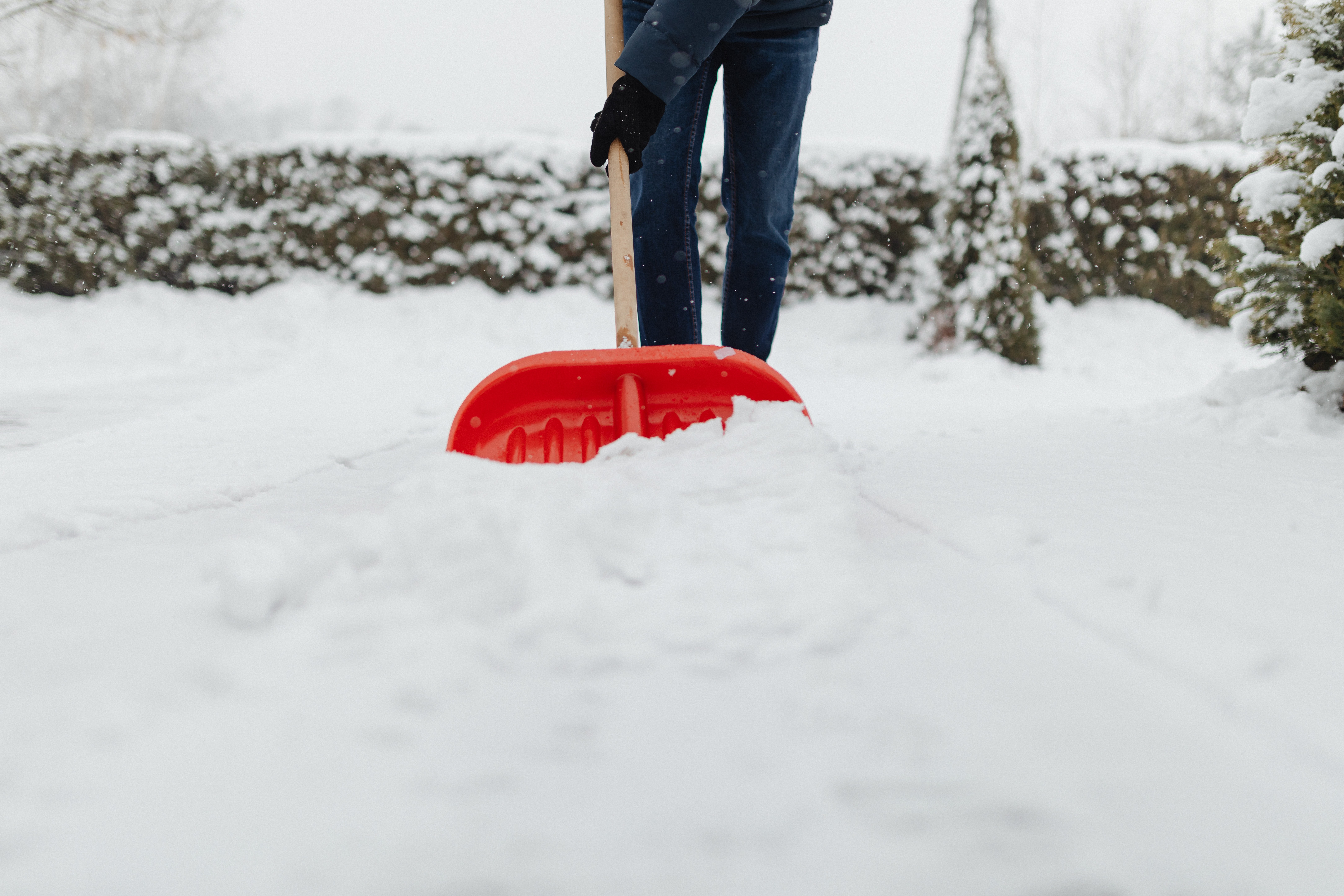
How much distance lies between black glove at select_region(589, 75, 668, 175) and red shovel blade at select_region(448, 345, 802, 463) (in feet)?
1.76

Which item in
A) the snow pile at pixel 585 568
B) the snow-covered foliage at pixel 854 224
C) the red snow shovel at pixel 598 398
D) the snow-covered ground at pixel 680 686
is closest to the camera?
the snow-covered ground at pixel 680 686

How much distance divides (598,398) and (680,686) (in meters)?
0.87

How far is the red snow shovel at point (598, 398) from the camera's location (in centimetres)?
129

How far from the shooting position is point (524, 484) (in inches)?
33.6

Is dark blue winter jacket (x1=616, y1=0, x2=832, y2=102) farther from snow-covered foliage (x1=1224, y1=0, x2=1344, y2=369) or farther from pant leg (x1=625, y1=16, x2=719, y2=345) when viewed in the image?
snow-covered foliage (x1=1224, y1=0, x2=1344, y2=369)

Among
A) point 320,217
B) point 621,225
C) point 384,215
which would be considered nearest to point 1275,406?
point 621,225

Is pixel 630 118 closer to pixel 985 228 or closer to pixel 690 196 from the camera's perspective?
pixel 690 196

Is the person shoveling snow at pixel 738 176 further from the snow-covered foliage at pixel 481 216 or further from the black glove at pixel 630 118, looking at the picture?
the snow-covered foliage at pixel 481 216

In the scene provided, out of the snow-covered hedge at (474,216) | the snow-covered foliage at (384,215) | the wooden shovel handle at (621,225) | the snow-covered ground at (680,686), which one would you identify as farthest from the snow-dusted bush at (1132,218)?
the snow-covered ground at (680,686)

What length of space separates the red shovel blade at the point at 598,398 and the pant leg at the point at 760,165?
0.53 meters

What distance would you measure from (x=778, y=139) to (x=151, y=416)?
2.18 m

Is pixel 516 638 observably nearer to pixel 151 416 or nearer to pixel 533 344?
pixel 151 416

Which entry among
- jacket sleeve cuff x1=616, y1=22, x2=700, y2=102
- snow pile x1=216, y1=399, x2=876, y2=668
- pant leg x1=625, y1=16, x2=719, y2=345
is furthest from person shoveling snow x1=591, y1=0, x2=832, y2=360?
snow pile x1=216, y1=399, x2=876, y2=668

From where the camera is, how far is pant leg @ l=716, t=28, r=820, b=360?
1850mm
